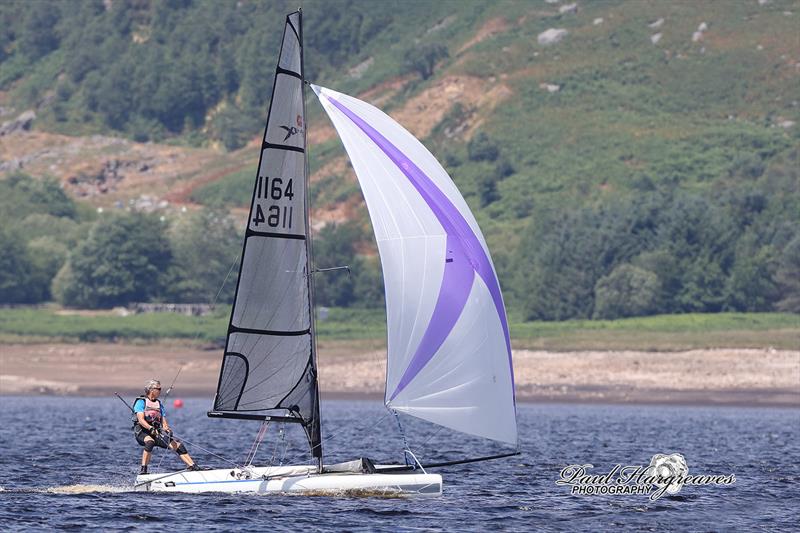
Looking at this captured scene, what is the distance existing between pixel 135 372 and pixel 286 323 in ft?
195

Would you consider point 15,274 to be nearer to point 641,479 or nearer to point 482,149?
point 482,149

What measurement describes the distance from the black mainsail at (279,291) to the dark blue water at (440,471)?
6.88ft

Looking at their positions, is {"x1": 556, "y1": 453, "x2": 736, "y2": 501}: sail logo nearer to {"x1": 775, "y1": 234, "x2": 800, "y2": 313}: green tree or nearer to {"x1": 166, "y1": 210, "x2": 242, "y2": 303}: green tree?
{"x1": 775, "y1": 234, "x2": 800, "y2": 313}: green tree

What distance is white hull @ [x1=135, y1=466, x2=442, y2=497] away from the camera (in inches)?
1278

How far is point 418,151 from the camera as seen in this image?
106 ft

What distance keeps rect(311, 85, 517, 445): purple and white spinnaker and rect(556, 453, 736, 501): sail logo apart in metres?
5.95

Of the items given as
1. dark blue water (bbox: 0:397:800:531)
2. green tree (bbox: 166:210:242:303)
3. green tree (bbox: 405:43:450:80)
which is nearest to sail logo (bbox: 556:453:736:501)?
dark blue water (bbox: 0:397:800:531)

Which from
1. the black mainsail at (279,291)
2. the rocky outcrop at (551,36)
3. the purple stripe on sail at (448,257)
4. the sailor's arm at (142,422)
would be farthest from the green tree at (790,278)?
the rocky outcrop at (551,36)

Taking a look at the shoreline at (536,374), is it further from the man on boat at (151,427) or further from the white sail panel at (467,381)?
the white sail panel at (467,381)

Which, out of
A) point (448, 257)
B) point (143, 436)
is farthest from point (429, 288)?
point (143, 436)

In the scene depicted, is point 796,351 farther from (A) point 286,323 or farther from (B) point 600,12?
(B) point 600,12

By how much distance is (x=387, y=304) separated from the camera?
32.1 metres

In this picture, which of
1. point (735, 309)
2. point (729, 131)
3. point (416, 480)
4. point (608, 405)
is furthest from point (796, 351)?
point (729, 131)

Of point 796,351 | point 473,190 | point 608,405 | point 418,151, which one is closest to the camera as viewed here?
point 418,151
